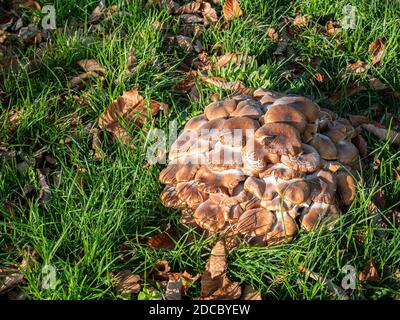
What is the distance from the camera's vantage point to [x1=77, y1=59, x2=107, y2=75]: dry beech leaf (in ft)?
13.4

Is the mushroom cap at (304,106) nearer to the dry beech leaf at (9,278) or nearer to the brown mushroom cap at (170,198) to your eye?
the brown mushroom cap at (170,198)

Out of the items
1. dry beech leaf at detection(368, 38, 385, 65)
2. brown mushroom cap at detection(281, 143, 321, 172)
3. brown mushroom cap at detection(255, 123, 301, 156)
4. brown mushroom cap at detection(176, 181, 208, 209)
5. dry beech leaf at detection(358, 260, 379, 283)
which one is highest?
brown mushroom cap at detection(255, 123, 301, 156)

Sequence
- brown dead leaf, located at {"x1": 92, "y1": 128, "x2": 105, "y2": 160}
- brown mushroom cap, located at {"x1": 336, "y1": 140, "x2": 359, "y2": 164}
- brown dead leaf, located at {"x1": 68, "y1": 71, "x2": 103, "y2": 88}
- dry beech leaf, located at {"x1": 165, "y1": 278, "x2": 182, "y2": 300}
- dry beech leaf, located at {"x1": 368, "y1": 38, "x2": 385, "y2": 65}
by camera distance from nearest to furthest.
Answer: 1. dry beech leaf, located at {"x1": 165, "y1": 278, "x2": 182, "y2": 300}
2. brown mushroom cap, located at {"x1": 336, "y1": 140, "x2": 359, "y2": 164}
3. brown dead leaf, located at {"x1": 92, "y1": 128, "x2": 105, "y2": 160}
4. brown dead leaf, located at {"x1": 68, "y1": 71, "x2": 103, "y2": 88}
5. dry beech leaf, located at {"x1": 368, "y1": 38, "x2": 385, "y2": 65}

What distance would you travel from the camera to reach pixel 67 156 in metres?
3.62

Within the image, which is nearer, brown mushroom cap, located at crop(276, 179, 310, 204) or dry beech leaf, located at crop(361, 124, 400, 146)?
brown mushroom cap, located at crop(276, 179, 310, 204)

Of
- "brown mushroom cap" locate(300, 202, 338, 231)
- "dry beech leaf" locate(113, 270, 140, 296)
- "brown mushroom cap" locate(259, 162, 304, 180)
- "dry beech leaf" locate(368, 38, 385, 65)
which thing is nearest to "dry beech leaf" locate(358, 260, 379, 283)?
"brown mushroom cap" locate(300, 202, 338, 231)

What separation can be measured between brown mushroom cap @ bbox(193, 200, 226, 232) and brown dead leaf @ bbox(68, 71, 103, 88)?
1506mm

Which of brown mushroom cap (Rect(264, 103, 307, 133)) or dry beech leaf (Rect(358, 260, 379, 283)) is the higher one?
brown mushroom cap (Rect(264, 103, 307, 133))

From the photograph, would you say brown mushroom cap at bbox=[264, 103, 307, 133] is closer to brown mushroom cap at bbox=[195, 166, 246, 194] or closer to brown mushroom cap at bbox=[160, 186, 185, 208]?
brown mushroom cap at bbox=[195, 166, 246, 194]

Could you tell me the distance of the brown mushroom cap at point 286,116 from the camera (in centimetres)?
297

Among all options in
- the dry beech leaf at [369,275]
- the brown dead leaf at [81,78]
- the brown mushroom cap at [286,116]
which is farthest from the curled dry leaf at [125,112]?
the dry beech leaf at [369,275]

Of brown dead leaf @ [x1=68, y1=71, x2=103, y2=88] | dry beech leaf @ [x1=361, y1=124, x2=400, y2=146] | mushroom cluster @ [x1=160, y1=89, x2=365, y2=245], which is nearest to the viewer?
mushroom cluster @ [x1=160, y1=89, x2=365, y2=245]

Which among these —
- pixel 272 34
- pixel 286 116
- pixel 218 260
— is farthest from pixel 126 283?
pixel 272 34

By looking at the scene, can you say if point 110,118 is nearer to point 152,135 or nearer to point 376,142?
point 152,135
